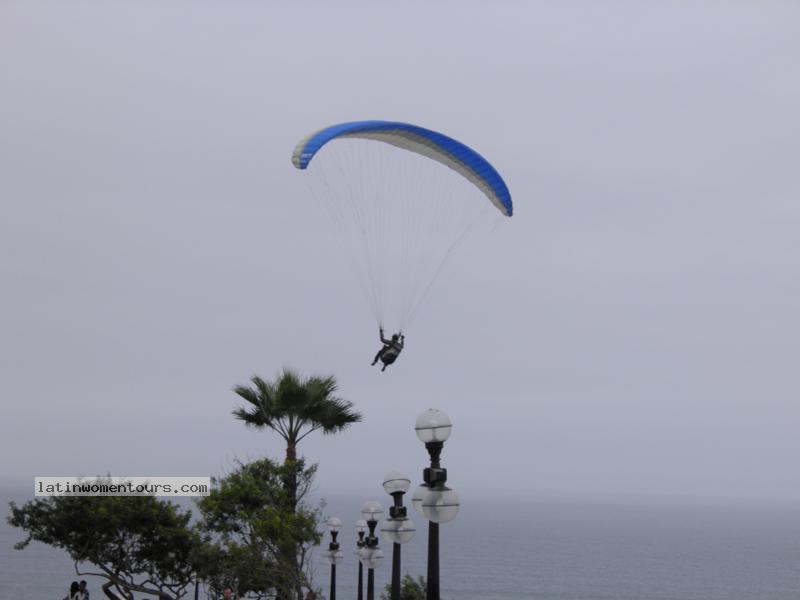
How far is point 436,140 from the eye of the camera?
21.1m

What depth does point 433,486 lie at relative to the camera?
32.0ft

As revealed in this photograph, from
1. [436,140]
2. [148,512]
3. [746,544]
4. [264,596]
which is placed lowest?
[746,544]

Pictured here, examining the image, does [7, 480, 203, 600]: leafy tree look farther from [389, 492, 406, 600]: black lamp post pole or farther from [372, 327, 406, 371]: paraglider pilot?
[389, 492, 406, 600]: black lamp post pole

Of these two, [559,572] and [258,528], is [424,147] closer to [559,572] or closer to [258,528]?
[258,528]

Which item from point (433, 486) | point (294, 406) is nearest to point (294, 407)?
point (294, 406)

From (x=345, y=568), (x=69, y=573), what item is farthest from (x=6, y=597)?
(x=345, y=568)

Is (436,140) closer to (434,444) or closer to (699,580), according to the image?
(434,444)

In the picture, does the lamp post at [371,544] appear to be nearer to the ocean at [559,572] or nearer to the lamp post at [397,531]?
the lamp post at [397,531]

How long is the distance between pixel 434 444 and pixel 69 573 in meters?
111

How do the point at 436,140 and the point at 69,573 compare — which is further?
the point at 69,573

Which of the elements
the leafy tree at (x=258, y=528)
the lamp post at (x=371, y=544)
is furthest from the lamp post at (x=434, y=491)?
the leafy tree at (x=258, y=528)

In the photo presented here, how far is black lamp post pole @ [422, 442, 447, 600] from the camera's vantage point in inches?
372

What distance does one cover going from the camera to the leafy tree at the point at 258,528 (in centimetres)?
2062

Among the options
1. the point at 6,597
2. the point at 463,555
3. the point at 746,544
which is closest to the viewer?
the point at 6,597
